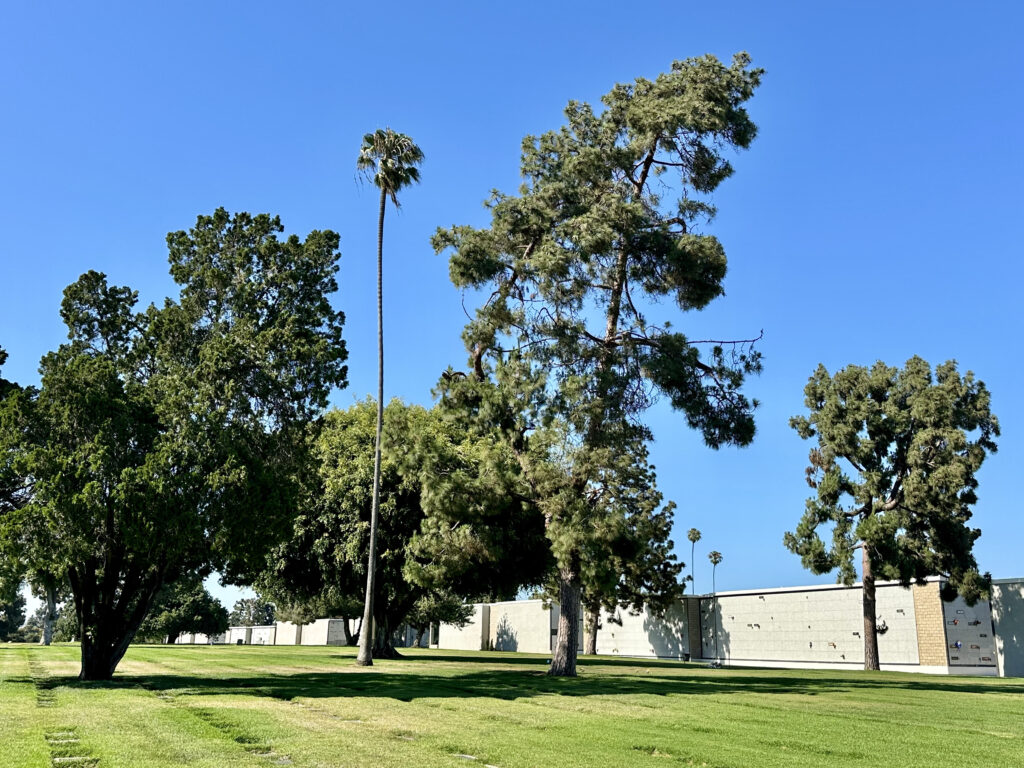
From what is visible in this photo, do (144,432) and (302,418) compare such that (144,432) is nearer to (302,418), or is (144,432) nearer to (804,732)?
(302,418)

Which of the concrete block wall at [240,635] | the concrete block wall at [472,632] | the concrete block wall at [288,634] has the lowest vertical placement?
the concrete block wall at [240,635]

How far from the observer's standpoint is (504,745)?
9609 millimetres

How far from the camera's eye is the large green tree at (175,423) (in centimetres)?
1802

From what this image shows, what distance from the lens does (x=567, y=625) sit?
81.0ft

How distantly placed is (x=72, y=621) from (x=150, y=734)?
249 feet

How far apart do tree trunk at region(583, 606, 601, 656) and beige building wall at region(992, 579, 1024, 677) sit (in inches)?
889

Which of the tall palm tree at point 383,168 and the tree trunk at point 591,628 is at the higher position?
the tall palm tree at point 383,168

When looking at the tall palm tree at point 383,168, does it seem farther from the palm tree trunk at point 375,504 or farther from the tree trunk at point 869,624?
the tree trunk at point 869,624

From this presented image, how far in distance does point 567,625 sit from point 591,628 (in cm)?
3169

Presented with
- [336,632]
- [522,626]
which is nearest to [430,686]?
[522,626]

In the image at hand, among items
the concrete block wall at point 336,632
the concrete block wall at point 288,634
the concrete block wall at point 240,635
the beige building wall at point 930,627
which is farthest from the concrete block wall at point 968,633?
the concrete block wall at point 240,635

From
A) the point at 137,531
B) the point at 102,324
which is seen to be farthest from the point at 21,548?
the point at 102,324

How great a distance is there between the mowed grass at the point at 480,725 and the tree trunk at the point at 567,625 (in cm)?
385

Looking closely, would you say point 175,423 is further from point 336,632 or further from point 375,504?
point 336,632
